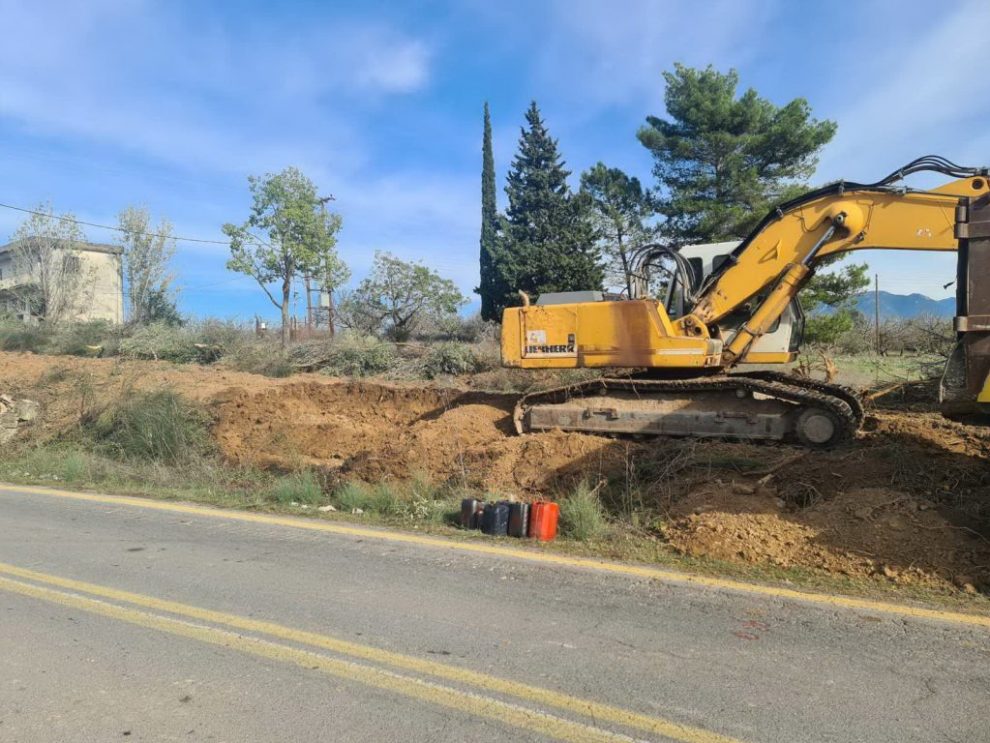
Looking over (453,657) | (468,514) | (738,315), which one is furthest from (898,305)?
(453,657)

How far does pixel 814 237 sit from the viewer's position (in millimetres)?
9367

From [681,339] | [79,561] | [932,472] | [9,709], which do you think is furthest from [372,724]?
[681,339]

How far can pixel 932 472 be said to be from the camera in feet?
23.4

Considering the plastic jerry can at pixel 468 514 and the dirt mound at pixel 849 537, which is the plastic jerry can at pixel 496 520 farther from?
the dirt mound at pixel 849 537

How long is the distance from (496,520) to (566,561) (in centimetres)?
117

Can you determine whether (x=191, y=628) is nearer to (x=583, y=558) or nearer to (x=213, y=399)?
(x=583, y=558)

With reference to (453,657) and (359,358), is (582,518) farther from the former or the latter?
(359,358)

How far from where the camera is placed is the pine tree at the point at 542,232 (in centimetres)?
3109

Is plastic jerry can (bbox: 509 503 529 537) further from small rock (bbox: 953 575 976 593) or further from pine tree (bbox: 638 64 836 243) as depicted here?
pine tree (bbox: 638 64 836 243)

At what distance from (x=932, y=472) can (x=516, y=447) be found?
4731 millimetres

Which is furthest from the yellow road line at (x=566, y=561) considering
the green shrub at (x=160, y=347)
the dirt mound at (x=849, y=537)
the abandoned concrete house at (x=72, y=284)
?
the abandoned concrete house at (x=72, y=284)

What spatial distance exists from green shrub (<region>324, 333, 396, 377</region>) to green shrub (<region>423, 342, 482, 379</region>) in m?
1.35

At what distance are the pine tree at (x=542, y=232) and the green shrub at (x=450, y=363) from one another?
1044 cm

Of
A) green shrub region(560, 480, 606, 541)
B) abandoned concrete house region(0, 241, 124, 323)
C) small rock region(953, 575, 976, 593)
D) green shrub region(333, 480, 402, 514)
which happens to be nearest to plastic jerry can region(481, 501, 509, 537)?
green shrub region(560, 480, 606, 541)
